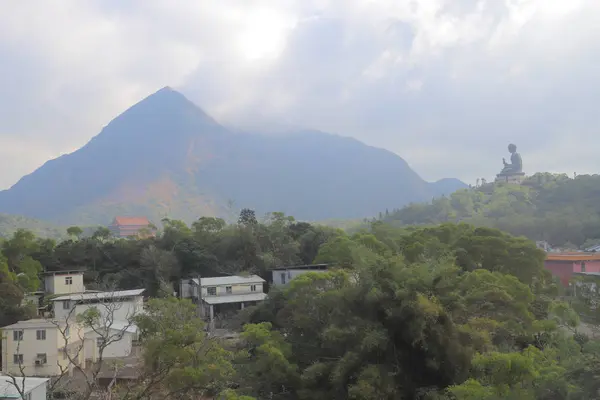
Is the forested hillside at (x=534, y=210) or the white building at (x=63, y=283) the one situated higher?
the forested hillside at (x=534, y=210)

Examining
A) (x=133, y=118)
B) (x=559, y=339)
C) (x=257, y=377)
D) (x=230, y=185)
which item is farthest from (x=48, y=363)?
(x=133, y=118)

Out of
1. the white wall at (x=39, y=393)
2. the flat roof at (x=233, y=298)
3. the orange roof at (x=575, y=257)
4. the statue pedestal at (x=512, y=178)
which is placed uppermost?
the statue pedestal at (x=512, y=178)

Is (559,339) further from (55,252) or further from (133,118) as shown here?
(133,118)

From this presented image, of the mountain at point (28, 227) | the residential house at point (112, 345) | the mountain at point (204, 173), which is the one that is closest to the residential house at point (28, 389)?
the residential house at point (112, 345)

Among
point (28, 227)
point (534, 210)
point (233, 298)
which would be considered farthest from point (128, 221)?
point (233, 298)

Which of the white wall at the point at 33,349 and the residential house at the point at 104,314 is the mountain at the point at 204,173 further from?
the white wall at the point at 33,349
